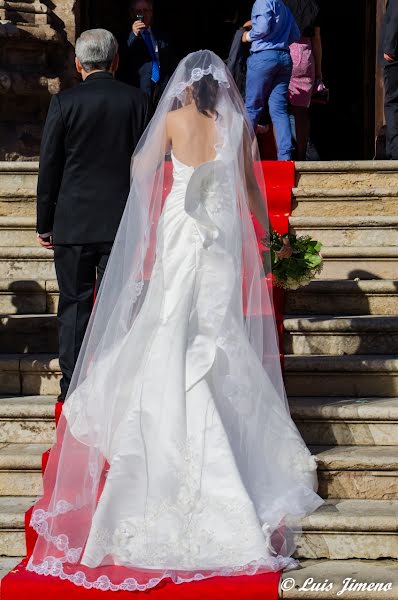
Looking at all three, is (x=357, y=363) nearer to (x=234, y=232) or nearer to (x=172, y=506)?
(x=234, y=232)

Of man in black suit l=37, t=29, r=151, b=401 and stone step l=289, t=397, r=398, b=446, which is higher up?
man in black suit l=37, t=29, r=151, b=401

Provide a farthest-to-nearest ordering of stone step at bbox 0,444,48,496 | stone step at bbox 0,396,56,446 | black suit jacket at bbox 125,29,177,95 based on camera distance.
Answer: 1. black suit jacket at bbox 125,29,177,95
2. stone step at bbox 0,396,56,446
3. stone step at bbox 0,444,48,496

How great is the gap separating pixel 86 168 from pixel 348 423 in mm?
1871

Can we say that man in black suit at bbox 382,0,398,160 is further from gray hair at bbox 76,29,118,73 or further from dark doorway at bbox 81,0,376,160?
dark doorway at bbox 81,0,376,160

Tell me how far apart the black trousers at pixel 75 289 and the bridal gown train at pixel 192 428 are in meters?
0.46

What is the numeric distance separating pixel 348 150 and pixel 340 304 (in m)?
8.35

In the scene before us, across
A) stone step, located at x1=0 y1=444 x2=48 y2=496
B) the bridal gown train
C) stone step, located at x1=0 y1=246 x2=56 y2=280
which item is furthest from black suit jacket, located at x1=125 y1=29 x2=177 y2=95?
stone step, located at x1=0 y1=444 x2=48 y2=496

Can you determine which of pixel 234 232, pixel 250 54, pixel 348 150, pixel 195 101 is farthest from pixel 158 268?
pixel 348 150

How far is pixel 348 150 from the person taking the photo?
15039 millimetres

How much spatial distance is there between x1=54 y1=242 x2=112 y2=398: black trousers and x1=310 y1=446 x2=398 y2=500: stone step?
54.5 inches

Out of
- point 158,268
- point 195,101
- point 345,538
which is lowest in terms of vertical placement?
point 345,538

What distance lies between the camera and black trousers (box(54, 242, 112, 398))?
5816mm

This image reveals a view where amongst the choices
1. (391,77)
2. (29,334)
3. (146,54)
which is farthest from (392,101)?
(29,334)

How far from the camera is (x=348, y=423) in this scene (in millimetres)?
5797
